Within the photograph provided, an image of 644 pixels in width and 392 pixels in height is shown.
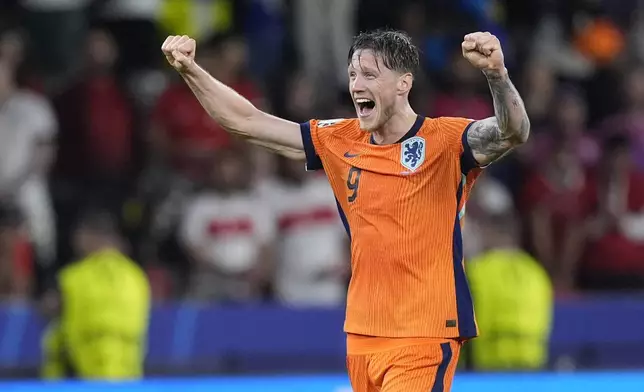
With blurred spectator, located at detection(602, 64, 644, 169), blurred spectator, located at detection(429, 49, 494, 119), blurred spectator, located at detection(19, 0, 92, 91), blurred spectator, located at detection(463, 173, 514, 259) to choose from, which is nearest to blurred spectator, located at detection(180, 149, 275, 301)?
blurred spectator, located at detection(463, 173, 514, 259)

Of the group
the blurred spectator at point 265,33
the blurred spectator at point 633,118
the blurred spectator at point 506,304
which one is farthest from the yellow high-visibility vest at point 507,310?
the blurred spectator at point 265,33

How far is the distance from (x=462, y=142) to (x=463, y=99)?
6.24 m

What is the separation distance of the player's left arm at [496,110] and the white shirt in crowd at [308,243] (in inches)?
Answer: 222

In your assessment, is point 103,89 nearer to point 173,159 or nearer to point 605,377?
point 173,159

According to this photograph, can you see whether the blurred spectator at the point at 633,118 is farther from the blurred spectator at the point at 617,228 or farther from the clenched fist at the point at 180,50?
the clenched fist at the point at 180,50

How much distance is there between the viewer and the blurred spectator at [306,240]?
10.9 m

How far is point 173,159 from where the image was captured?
11.4 meters

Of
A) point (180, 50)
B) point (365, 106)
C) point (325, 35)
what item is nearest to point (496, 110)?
point (365, 106)

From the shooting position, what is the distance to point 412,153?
17.5 ft

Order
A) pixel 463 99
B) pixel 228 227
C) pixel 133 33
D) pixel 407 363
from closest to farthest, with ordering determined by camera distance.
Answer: pixel 407 363
pixel 228 227
pixel 463 99
pixel 133 33

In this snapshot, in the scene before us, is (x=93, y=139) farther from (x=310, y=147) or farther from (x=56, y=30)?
(x=310, y=147)

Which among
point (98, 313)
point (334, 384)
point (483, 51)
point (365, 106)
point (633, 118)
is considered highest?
point (633, 118)

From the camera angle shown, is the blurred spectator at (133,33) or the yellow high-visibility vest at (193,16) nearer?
the blurred spectator at (133,33)

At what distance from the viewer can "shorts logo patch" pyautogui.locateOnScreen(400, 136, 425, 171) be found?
531 centimetres
